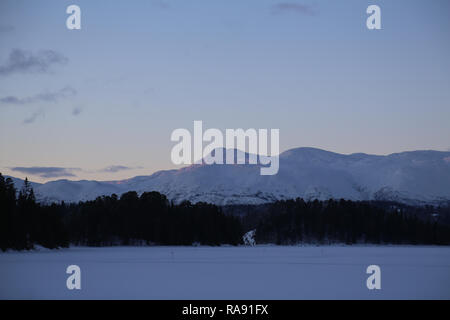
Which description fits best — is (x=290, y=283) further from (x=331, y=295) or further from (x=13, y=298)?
(x=13, y=298)

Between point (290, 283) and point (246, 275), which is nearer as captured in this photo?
point (290, 283)

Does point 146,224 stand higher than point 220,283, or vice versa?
point 220,283

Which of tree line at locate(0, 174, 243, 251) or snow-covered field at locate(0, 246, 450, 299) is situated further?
tree line at locate(0, 174, 243, 251)

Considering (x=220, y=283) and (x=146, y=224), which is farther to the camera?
(x=146, y=224)

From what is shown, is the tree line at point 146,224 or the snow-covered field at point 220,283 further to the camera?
the tree line at point 146,224

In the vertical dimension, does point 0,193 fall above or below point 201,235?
above

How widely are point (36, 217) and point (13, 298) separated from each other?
79.9 meters
